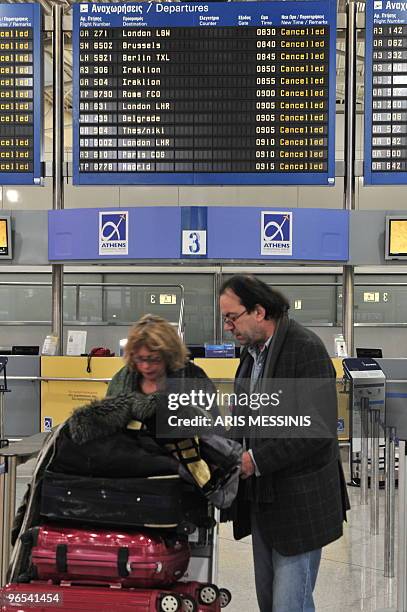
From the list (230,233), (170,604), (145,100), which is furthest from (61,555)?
(145,100)

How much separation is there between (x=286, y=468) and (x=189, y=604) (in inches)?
20.7

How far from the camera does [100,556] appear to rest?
2205 millimetres

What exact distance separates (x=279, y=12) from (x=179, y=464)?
559 centimetres

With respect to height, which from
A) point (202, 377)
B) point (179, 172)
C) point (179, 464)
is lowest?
point (179, 464)

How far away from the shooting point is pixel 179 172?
270 inches

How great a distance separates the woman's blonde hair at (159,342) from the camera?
264 centimetres

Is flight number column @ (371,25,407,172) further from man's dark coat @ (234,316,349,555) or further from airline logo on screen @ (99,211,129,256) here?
A: man's dark coat @ (234,316,349,555)

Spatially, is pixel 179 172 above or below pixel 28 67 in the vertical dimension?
below

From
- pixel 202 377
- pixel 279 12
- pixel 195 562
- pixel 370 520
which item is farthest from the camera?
pixel 279 12

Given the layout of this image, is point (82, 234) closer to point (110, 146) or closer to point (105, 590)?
point (110, 146)

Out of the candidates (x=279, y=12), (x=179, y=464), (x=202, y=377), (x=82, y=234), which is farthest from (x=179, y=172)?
(x=179, y=464)

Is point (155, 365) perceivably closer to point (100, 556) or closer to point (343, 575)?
point (100, 556)

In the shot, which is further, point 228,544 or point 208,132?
point 208,132

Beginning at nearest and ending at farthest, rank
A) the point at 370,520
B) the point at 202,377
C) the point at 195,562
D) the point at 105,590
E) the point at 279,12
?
the point at 105,590 < the point at 195,562 < the point at 202,377 < the point at 370,520 < the point at 279,12
